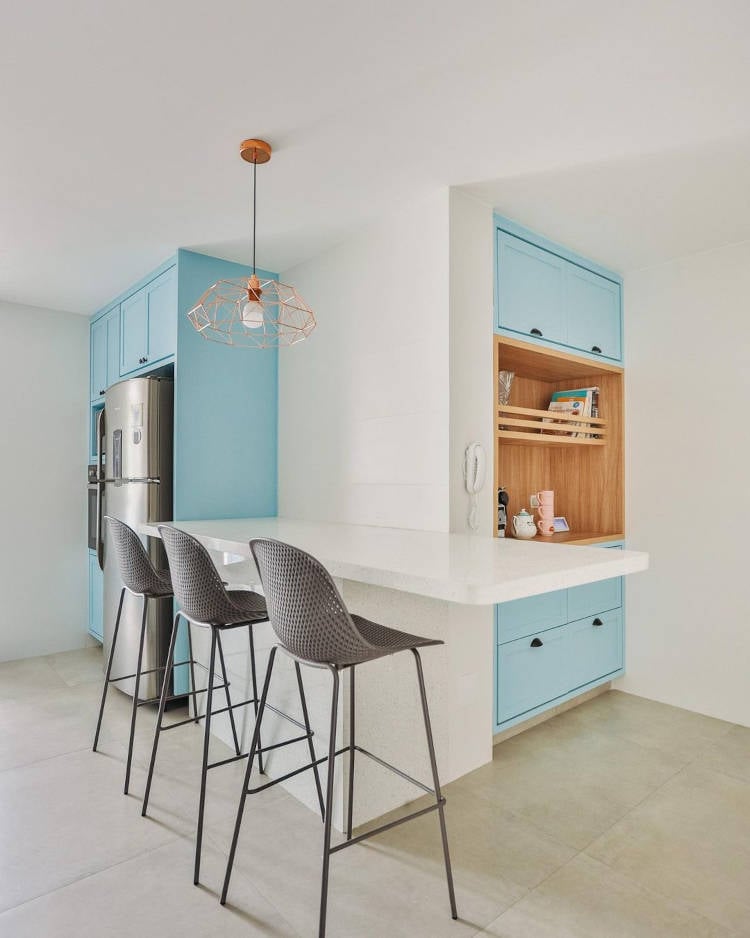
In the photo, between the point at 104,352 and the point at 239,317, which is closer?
the point at 239,317

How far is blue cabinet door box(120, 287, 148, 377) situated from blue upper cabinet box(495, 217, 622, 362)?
2.10m

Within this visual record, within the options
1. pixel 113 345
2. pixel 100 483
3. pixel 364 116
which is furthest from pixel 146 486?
pixel 364 116

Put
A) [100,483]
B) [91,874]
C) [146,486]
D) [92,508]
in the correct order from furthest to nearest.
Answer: [92,508], [100,483], [146,486], [91,874]

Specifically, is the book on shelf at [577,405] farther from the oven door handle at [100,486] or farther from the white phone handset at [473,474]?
the oven door handle at [100,486]

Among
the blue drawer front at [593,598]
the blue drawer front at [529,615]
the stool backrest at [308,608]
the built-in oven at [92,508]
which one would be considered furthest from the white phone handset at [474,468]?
the built-in oven at [92,508]

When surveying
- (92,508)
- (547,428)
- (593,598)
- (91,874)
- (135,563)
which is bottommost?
(91,874)

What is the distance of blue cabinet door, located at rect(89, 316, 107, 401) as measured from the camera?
4258 millimetres

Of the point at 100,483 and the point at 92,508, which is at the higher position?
the point at 100,483

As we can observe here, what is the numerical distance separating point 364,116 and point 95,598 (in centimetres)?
367

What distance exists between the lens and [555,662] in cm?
307

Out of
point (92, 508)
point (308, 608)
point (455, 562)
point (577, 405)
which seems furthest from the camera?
point (92, 508)

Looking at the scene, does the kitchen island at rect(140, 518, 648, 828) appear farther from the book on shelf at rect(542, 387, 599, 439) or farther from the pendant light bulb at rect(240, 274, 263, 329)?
the book on shelf at rect(542, 387, 599, 439)

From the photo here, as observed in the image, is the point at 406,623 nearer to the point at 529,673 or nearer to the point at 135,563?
the point at 529,673

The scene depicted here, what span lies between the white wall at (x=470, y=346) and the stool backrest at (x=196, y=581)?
104cm
